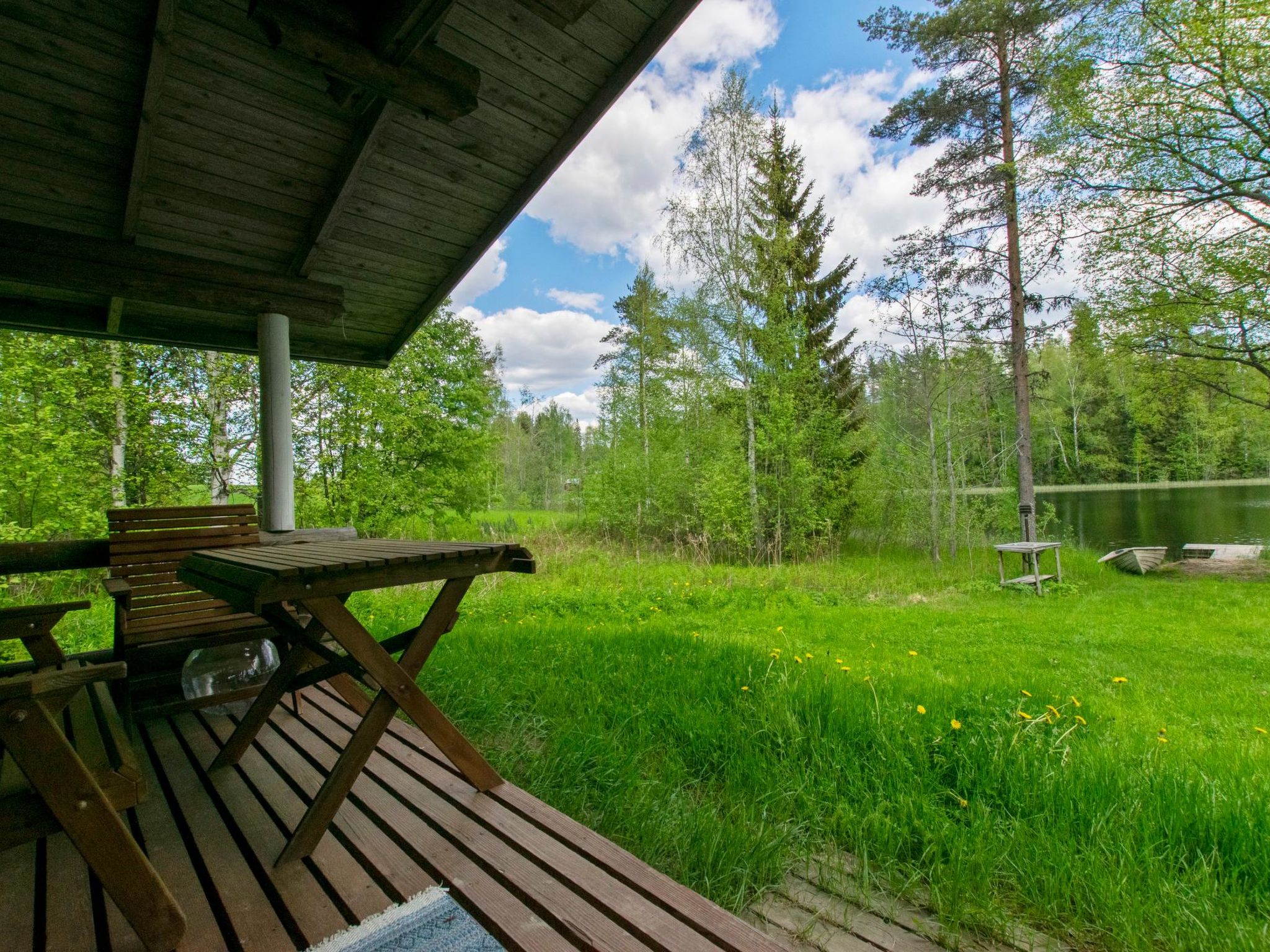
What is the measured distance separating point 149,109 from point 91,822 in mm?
2527

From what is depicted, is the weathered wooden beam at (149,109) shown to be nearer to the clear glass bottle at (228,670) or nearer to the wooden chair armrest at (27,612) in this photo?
the wooden chair armrest at (27,612)

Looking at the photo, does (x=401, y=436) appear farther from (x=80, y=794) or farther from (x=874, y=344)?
(x=874, y=344)

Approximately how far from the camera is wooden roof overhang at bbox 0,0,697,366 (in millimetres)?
1940

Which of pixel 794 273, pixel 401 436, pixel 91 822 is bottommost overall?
pixel 91 822

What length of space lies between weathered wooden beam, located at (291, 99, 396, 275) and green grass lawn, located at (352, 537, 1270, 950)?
241 cm

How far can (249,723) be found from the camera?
1.75m

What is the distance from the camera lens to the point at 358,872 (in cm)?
126

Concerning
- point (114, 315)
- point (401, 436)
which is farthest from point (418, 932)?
point (401, 436)

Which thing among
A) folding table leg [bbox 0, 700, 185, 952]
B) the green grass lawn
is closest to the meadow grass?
the green grass lawn

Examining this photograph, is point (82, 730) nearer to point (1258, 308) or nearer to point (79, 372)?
point (79, 372)

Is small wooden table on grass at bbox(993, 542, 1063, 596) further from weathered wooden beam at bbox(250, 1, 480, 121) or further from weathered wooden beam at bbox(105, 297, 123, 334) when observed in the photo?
weathered wooden beam at bbox(105, 297, 123, 334)

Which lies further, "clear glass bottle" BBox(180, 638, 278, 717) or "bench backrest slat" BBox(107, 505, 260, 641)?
"bench backrest slat" BBox(107, 505, 260, 641)

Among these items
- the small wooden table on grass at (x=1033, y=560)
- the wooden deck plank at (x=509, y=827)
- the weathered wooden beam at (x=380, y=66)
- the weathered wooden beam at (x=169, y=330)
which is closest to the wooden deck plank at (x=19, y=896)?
the wooden deck plank at (x=509, y=827)

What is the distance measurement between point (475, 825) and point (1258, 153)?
1102 centimetres
